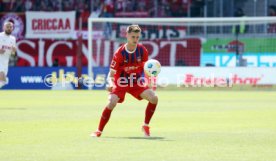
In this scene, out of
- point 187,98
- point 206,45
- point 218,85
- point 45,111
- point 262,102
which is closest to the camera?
point 45,111

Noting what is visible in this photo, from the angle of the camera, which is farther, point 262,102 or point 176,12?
point 176,12

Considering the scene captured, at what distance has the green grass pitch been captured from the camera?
35.4 feet

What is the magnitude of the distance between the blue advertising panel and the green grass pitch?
9.11 m

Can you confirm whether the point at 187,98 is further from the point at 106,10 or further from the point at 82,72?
the point at 106,10

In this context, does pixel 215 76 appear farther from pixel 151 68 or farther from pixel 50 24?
pixel 151 68

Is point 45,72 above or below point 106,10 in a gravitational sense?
below

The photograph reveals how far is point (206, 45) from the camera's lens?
37.4 metres

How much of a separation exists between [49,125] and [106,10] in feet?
81.6

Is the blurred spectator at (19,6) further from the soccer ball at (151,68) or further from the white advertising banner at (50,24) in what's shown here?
the soccer ball at (151,68)

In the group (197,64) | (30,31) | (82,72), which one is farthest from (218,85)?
(30,31)

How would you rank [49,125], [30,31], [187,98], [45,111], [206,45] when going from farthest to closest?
1. [30,31]
2. [206,45]
3. [187,98]
4. [45,111]
5. [49,125]

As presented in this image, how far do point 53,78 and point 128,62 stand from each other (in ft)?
69.2

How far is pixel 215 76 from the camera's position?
3344 cm

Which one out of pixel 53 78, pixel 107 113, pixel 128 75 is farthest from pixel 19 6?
pixel 107 113
